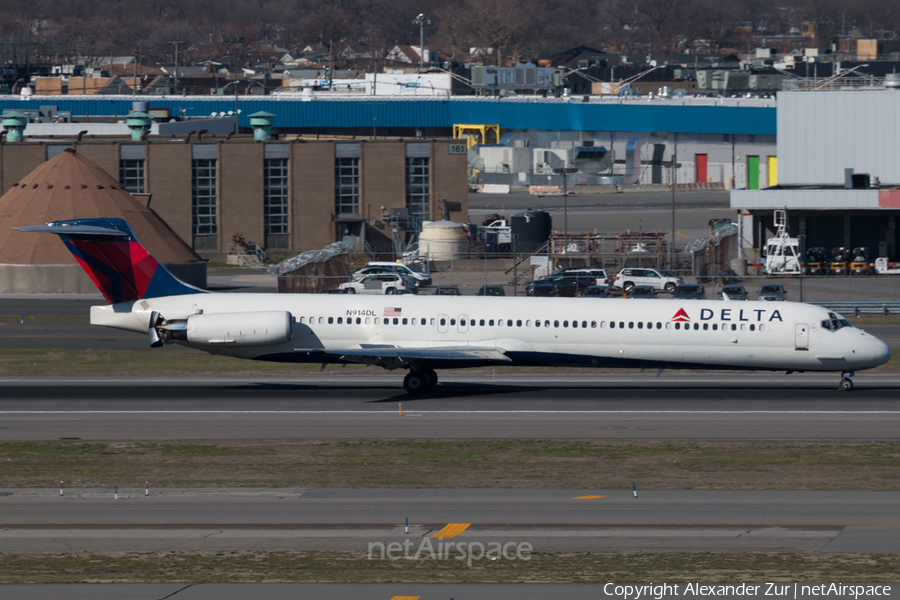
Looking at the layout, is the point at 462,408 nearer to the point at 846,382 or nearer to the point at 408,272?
the point at 846,382

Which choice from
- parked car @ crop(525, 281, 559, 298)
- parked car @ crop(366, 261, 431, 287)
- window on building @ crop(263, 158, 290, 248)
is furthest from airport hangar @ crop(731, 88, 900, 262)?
window on building @ crop(263, 158, 290, 248)

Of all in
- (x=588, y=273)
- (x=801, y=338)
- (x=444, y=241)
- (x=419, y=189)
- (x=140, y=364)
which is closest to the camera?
(x=801, y=338)

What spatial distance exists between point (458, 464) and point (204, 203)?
64167mm

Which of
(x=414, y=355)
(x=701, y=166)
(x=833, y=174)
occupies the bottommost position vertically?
(x=414, y=355)

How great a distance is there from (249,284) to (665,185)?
235 ft

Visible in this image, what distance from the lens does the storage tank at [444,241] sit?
82312 mm

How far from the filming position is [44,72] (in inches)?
7175

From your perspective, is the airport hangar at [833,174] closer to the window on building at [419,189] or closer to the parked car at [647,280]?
the parked car at [647,280]

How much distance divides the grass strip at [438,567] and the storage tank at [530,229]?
65845 millimetres

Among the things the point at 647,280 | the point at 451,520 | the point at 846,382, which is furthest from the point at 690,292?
the point at 451,520

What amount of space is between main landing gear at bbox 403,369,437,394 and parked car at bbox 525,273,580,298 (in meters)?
26.8

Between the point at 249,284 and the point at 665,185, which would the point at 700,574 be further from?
the point at 665,185

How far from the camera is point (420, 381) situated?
127ft

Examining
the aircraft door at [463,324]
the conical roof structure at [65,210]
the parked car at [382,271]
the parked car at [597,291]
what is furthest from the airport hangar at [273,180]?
the aircraft door at [463,324]
